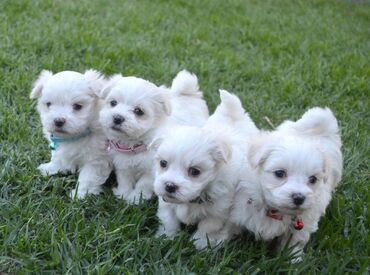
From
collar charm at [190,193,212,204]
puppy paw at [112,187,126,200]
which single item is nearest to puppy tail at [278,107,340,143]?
collar charm at [190,193,212,204]

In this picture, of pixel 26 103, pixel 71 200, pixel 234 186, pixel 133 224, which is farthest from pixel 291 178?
pixel 26 103

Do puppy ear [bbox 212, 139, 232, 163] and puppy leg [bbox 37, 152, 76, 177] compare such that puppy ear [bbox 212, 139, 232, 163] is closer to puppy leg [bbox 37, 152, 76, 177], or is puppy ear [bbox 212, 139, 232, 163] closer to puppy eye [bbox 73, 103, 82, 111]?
puppy eye [bbox 73, 103, 82, 111]

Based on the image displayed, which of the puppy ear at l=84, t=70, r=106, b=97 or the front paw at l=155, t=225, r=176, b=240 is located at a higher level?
the puppy ear at l=84, t=70, r=106, b=97

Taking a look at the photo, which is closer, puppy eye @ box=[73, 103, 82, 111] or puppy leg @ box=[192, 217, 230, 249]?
puppy leg @ box=[192, 217, 230, 249]

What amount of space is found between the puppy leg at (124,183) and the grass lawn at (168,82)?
9 centimetres

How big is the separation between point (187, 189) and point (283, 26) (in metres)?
6.58

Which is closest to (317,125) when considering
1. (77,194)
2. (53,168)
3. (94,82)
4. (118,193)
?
(118,193)

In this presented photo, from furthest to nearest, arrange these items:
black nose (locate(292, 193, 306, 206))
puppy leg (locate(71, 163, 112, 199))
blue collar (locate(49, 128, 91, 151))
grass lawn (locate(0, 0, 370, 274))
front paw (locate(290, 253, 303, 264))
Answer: blue collar (locate(49, 128, 91, 151))
puppy leg (locate(71, 163, 112, 199))
front paw (locate(290, 253, 303, 264))
grass lawn (locate(0, 0, 370, 274))
black nose (locate(292, 193, 306, 206))

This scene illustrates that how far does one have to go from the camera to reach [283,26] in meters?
8.90

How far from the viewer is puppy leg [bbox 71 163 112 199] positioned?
3632 mm

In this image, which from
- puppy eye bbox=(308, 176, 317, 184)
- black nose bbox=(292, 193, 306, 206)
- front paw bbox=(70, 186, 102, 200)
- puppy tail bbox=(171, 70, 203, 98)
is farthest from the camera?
puppy tail bbox=(171, 70, 203, 98)

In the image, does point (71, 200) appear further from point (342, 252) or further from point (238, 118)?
point (342, 252)

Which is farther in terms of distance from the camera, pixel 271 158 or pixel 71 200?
pixel 71 200

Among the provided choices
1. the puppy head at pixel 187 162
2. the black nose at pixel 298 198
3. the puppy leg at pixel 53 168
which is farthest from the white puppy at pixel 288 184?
the puppy leg at pixel 53 168
